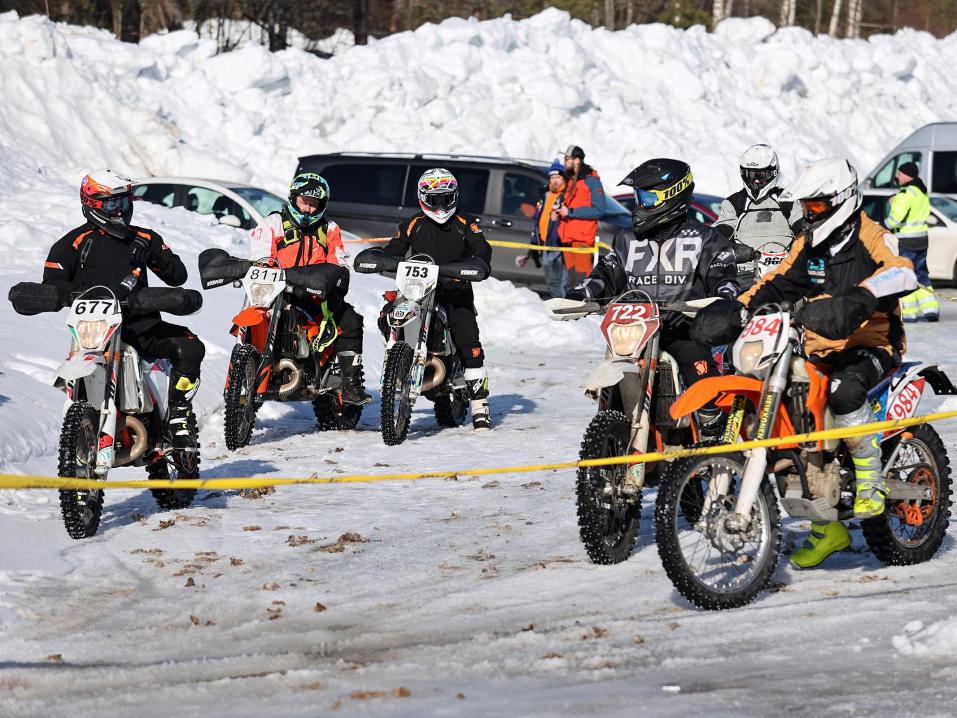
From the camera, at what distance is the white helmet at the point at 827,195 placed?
6652 mm

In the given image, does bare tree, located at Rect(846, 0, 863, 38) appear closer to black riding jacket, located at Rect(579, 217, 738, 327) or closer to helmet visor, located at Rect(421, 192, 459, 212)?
helmet visor, located at Rect(421, 192, 459, 212)

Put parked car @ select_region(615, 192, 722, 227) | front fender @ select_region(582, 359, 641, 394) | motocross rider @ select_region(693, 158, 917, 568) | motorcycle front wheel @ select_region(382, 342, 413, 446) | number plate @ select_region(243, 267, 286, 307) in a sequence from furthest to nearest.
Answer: parked car @ select_region(615, 192, 722, 227), motorcycle front wheel @ select_region(382, 342, 413, 446), number plate @ select_region(243, 267, 286, 307), front fender @ select_region(582, 359, 641, 394), motocross rider @ select_region(693, 158, 917, 568)

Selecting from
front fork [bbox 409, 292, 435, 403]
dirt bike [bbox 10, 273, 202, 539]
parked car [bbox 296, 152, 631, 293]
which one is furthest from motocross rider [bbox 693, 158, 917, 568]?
parked car [bbox 296, 152, 631, 293]

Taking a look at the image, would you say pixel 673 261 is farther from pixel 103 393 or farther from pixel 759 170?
pixel 759 170

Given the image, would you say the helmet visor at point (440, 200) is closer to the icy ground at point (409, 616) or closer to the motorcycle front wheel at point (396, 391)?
the motorcycle front wheel at point (396, 391)

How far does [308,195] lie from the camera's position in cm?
1084

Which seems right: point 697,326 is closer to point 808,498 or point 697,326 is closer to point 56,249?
point 808,498

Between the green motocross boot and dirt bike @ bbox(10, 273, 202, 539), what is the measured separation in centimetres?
344

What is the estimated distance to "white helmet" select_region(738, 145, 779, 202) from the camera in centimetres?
1160

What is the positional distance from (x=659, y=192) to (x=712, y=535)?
2255mm

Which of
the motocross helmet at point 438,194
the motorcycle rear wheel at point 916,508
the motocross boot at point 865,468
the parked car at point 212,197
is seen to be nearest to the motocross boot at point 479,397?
the motocross helmet at point 438,194

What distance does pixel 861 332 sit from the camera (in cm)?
691

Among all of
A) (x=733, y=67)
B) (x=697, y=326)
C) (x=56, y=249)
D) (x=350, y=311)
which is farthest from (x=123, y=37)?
(x=697, y=326)

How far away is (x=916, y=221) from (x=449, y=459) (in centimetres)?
1048
